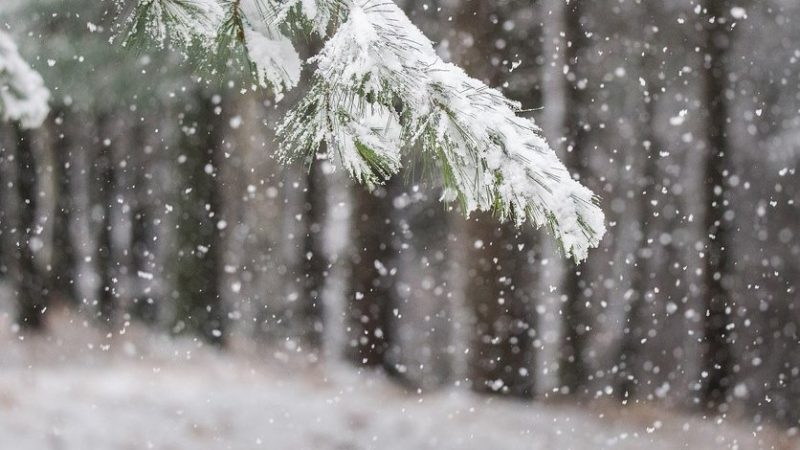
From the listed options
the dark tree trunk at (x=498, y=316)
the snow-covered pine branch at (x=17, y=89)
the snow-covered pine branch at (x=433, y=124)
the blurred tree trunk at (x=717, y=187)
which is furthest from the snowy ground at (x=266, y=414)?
the snow-covered pine branch at (x=433, y=124)

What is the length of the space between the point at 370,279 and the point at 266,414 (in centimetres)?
252

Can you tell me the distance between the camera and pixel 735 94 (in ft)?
29.5

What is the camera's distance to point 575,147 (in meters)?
9.10

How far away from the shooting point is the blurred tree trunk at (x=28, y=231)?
10492mm

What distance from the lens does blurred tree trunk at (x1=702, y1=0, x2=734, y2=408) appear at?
891cm

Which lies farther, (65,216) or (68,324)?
(65,216)

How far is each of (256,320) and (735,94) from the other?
7.74 metres

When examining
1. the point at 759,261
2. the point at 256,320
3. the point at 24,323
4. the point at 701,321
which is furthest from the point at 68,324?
the point at 759,261

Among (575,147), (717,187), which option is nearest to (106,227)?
(575,147)

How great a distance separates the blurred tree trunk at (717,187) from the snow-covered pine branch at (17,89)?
8.36 m

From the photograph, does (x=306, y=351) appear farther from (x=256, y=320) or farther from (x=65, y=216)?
(x=65, y=216)

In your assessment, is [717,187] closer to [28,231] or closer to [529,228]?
[529,228]

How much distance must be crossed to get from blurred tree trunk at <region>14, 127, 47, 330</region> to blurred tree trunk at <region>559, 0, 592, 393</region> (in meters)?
7.87

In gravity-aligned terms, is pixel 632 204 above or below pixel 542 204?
above
